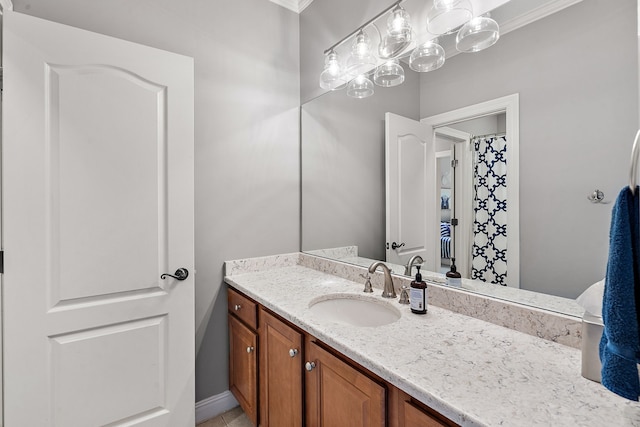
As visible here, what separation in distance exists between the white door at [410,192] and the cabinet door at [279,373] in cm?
71

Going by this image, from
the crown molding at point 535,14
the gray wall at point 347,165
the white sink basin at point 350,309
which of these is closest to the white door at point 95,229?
the white sink basin at point 350,309

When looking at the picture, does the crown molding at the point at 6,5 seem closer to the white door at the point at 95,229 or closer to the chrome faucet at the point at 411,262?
the white door at the point at 95,229

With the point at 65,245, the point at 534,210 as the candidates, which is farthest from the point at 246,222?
the point at 534,210

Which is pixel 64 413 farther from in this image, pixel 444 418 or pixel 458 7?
pixel 458 7

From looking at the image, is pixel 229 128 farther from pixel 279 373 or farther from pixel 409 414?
pixel 409 414

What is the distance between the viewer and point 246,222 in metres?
1.95

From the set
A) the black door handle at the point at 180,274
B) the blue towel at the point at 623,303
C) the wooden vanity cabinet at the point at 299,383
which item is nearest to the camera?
the blue towel at the point at 623,303

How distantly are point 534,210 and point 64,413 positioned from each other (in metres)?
2.09

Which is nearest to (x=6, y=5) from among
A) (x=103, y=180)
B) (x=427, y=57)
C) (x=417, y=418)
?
(x=103, y=180)

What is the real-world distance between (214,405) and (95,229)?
4.18ft

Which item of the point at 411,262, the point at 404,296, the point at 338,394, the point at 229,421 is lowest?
the point at 229,421

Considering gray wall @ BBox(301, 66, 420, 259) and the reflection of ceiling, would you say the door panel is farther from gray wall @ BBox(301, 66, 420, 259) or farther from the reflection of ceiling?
the reflection of ceiling

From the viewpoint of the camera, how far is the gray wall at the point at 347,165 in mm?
1672

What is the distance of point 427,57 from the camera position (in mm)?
1336
